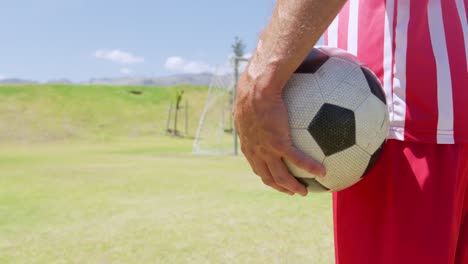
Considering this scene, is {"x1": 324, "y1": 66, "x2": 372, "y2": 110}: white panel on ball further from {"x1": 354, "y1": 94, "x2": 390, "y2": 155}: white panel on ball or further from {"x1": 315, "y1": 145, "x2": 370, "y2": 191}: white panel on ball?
{"x1": 315, "y1": 145, "x2": 370, "y2": 191}: white panel on ball

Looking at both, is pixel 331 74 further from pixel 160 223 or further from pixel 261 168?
pixel 160 223

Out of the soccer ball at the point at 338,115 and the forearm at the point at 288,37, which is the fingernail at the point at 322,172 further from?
the forearm at the point at 288,37

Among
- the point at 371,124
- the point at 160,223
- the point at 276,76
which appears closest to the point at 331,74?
the point at 371,124

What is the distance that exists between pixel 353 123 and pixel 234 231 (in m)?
3.07

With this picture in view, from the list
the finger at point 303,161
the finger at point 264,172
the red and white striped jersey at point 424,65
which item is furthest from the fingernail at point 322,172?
the red and white striped jersey at point 424,65

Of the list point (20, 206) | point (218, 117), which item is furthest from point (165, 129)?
point (20, 206)

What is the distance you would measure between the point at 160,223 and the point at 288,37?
3834mm

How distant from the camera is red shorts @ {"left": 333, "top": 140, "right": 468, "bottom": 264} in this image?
138 cm

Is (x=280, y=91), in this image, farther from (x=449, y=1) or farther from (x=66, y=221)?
(x=66, y=221)

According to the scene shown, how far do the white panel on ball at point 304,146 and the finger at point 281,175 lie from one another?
18mm

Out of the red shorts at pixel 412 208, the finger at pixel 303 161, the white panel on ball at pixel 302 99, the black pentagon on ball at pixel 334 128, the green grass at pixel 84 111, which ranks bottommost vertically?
the green grass at pixel 84 111

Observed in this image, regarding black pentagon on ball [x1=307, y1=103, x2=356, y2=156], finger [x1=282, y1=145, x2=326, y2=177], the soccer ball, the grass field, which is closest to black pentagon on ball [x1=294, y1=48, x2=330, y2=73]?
the soccer ball

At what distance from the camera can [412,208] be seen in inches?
55.0

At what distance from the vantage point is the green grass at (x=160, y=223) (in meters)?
3.77
